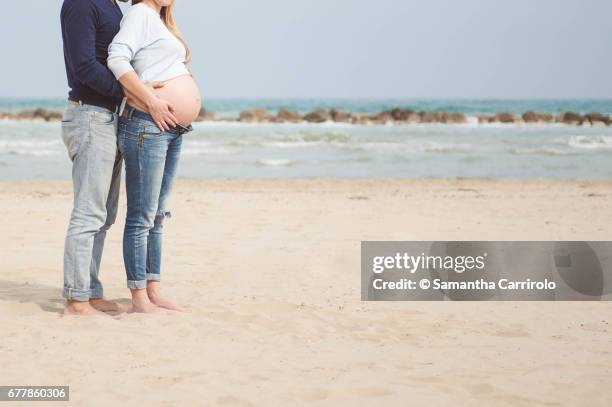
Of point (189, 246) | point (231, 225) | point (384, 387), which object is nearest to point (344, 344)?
point (384, 387)

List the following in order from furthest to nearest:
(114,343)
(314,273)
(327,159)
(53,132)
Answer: (53,132), (327,159), (314,273), (114,343)

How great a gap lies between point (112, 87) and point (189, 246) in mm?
3167

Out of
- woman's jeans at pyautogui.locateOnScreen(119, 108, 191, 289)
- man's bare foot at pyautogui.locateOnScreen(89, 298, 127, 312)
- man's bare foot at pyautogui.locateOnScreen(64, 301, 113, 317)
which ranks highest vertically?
woman's jeans at pyautogui.locateOnScreen(119, 108, 191, 289)

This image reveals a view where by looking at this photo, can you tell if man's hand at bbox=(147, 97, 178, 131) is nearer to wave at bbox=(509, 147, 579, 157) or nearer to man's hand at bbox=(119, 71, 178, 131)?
man's hand at bbox=(119, 71, 178, 131)

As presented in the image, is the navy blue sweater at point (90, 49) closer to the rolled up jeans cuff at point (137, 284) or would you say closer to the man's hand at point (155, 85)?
the man's hand at point (155, 85)

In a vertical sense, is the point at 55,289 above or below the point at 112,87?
below

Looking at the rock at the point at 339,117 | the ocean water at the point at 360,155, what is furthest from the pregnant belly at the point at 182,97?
the rock at the point at 339,117

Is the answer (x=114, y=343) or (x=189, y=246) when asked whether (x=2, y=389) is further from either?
(x=189, y=246)

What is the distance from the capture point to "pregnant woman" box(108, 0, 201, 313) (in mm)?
4250

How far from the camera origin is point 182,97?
4.41 meters

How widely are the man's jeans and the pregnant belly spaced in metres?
0.32

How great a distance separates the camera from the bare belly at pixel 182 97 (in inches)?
172

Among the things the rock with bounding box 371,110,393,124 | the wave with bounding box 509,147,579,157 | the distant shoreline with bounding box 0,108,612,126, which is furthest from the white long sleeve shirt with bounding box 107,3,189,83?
the rock with bounding box 371,110,393,124

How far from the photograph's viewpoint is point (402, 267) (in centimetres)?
636
